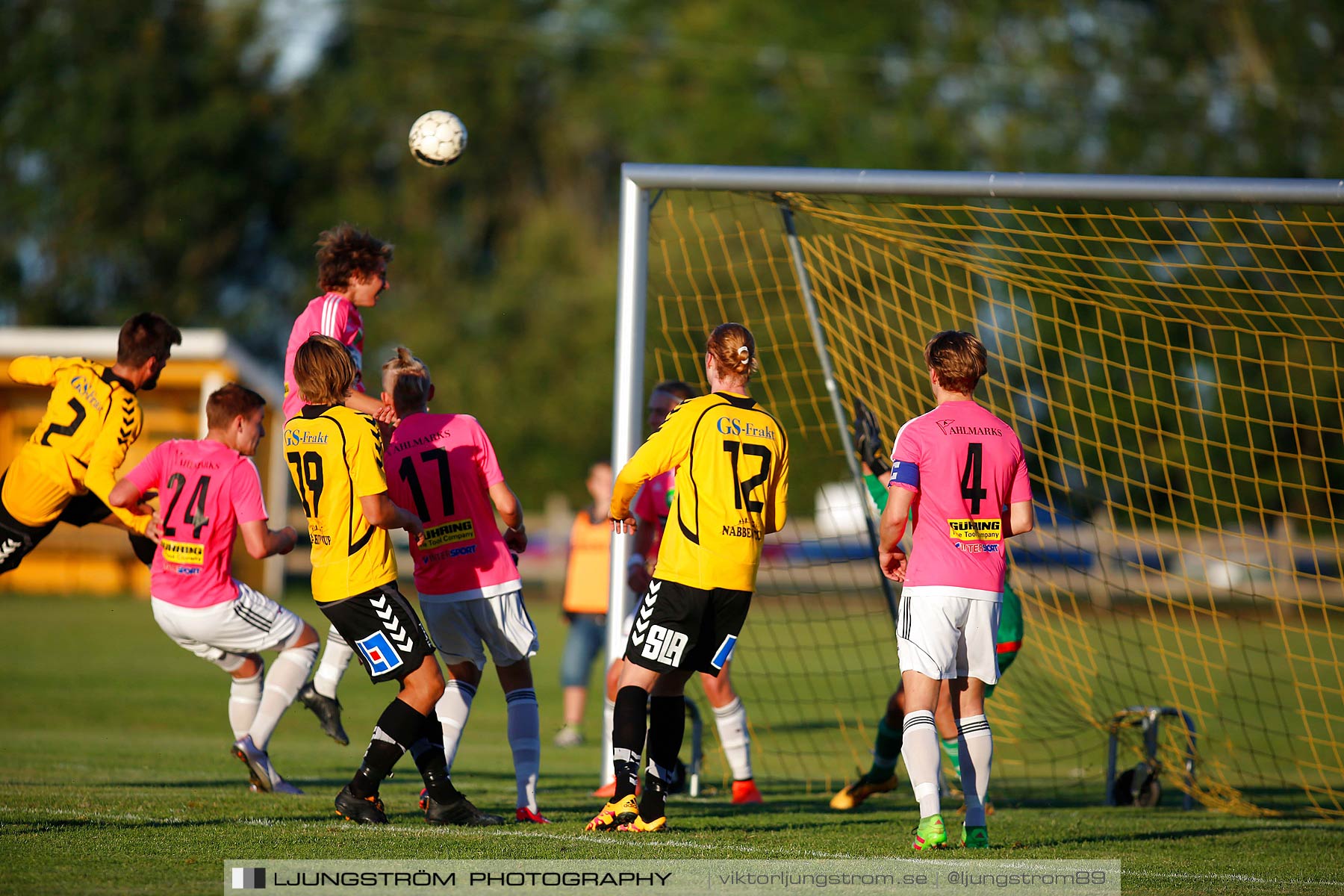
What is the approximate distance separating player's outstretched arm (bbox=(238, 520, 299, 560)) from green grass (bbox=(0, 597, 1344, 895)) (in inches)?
43.6

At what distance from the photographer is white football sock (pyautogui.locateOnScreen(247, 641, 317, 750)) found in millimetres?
6203

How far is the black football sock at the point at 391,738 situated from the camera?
205 inches

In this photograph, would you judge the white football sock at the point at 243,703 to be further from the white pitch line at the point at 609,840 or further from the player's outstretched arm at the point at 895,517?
the player's outstretched arm at the point at 895,517

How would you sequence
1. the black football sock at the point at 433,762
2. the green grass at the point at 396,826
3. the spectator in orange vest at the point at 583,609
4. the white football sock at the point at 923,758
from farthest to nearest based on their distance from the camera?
the spectator in orange vest at the point at 583,609 < the black football sock at the point at 433,762 < the white football sock at the point at 923,758 < the green grass at the point at 396,826

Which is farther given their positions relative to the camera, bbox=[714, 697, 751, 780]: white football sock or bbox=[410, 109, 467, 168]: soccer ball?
bbox=[714, 697, 751, 780]: white football sock

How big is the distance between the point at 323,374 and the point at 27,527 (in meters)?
2.15

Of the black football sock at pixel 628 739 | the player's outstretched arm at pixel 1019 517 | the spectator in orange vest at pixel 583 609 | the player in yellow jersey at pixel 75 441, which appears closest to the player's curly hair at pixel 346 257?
the player in yellow jersey at pixel 75 441

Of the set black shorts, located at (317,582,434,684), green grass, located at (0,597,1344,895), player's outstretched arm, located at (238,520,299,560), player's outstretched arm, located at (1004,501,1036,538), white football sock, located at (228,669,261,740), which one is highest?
player's outstretched arm, located at (1004,501,1036,538)

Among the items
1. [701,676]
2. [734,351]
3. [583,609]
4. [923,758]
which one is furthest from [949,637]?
[583,609]

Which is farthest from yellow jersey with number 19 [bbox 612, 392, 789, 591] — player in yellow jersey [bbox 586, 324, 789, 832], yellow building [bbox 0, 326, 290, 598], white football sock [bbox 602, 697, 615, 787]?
yellow building [bbox 0, 326, 290, 598]

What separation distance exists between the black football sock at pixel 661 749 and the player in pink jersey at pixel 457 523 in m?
0.55

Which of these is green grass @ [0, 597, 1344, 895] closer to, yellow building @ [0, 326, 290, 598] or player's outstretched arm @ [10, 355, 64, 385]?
player's outstretched arm @ [10, 355, 64, 385]

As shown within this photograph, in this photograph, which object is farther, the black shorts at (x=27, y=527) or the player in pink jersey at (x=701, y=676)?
the player in pink jersey at (x=701, y=676)

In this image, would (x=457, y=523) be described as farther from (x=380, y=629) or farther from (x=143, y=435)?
(x=143, y=435)
